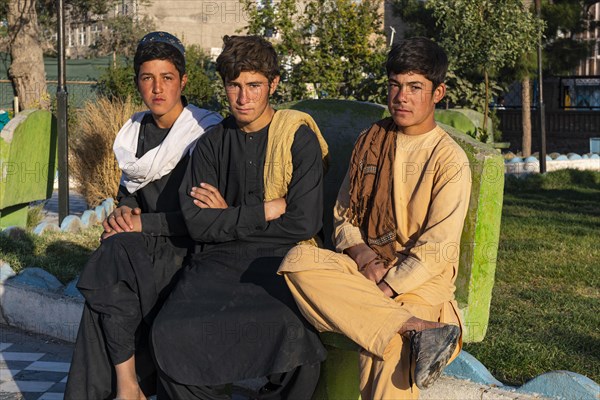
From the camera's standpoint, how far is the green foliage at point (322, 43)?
11.9m

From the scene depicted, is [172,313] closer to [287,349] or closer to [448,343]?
[287,349]

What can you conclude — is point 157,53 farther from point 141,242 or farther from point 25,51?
point 25,51

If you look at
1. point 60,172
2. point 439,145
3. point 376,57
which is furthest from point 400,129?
point 376,57

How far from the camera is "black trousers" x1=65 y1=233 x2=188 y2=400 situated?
379 cm

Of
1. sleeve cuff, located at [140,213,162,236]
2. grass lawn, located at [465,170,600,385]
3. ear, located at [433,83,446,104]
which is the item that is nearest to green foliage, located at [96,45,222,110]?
grass lawn, located at [465,170,600,385]

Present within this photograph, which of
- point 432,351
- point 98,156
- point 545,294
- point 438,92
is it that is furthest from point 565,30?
point 432,351

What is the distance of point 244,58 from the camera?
12.5 feet

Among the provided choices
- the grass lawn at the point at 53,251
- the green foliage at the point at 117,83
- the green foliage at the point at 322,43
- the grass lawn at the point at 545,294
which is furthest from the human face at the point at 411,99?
the green foliage at the point at 117,83

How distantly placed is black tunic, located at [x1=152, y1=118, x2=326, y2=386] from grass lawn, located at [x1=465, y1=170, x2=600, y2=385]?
1160 mm

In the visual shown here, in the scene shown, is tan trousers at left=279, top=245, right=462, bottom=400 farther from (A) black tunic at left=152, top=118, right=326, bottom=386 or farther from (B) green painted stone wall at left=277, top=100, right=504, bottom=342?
(B) green painted stone wall at left=277, top=100, right=504, bottom=342

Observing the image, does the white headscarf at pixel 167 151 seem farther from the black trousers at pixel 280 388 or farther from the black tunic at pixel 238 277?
the black trousers at pixel 280 388

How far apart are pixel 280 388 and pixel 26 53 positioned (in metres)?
15.8

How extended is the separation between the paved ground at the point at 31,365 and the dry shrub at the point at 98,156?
4599 mm

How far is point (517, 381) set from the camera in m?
4.13
